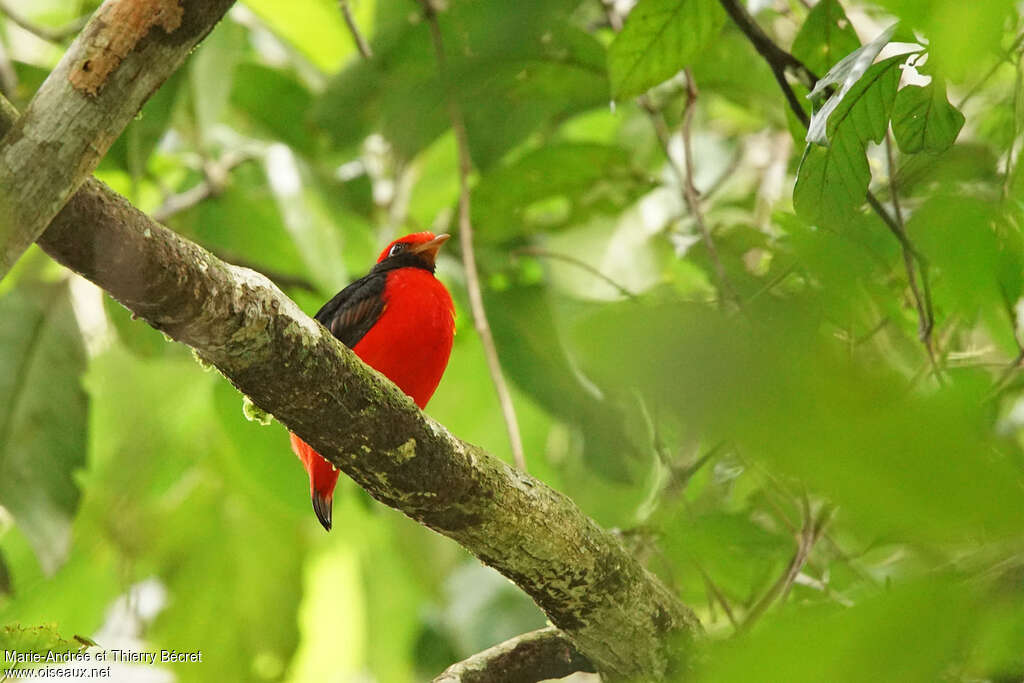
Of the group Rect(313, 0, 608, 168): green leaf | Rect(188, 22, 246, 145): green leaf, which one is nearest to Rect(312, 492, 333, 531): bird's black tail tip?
Rect(313, 0, 608, 168): green leaf

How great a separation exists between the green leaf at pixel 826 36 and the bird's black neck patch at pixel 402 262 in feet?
5.71

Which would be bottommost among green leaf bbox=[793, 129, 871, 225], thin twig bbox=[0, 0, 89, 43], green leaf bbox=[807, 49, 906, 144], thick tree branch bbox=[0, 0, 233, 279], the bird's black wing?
the bird's black wing

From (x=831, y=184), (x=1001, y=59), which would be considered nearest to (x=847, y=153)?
(x=831, y=184)

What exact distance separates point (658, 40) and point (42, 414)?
8.02 ft

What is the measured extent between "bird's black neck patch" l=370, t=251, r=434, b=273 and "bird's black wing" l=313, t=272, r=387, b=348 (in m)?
0.39

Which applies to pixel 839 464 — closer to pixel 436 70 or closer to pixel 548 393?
pixel 548 393

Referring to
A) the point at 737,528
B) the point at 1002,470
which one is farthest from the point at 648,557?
the point at 1002,470

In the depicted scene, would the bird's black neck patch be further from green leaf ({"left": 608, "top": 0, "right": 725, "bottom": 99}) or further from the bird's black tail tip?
green leaf ({"left": 608, "top": 0, "right": 725, "bottom": 99})

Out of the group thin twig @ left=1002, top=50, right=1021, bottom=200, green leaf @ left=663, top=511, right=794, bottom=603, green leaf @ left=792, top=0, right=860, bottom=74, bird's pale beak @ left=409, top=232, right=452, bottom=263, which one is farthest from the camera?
bird's pale beak @ left=409, top=232, right=452, bottom=263

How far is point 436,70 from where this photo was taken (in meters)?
4.20

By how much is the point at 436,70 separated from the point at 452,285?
2.94 ft

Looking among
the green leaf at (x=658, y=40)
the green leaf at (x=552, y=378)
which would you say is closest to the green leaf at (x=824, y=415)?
the green leaf at (x=658, y=40)

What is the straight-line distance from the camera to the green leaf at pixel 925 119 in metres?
1.94

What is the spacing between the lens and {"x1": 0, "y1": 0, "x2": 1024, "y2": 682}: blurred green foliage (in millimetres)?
2355
